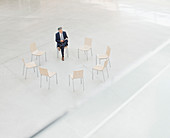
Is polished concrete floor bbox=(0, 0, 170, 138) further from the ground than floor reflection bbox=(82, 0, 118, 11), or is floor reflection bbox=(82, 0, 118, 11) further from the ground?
floor reflection bbox=(82, 0, 118, 11)

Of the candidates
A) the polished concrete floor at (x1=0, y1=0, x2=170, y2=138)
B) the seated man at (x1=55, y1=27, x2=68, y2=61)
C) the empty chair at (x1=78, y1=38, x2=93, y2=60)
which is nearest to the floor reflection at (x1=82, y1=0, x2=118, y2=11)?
the polished concrete floor at (x1=0, y1=0, x2=170, y2=138)

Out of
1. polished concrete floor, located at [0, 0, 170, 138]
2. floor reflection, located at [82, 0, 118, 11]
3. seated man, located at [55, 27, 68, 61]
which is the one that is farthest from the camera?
floor reflection, located at [82, 0, 118, 11]

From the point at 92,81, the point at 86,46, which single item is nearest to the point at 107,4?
the point at 86,46

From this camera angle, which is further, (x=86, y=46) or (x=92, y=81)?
(x=86, y=46)

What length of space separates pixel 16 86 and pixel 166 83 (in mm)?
4963

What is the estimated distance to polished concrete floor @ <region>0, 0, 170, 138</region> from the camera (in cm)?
577

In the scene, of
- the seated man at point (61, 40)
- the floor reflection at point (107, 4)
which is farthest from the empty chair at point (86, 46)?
the floor reflection at point (107, 4)

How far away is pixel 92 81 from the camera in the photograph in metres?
7.51

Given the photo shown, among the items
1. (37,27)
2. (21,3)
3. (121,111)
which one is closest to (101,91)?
(121,111)

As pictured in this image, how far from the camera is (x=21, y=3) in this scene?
54.6ft

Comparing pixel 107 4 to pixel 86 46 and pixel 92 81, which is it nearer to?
pixel 86 46

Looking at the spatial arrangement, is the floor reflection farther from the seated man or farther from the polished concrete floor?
the seated man

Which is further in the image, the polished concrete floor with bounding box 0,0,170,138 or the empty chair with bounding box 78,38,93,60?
the empty chair with bounding box 78,38,93,60

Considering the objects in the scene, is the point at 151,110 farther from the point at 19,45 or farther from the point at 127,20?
the point at 127,20
